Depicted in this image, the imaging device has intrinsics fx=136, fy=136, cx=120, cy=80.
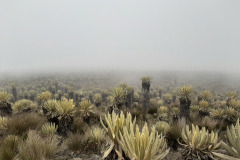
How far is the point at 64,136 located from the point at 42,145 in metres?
2.67

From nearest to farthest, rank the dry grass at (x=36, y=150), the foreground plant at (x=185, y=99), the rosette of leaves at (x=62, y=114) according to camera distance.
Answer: the dry grass at (x=36, y=150) < the rosette of leaves at (x=62, y=114) < the foreground plant at (x=185, y=99)

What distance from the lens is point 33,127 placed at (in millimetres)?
6363

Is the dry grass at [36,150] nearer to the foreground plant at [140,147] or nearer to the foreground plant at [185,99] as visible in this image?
the foreground plant at [140,147]

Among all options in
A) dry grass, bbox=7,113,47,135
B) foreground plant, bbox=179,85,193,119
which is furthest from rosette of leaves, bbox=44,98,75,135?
foreground plant, bbox=179,85,193,119

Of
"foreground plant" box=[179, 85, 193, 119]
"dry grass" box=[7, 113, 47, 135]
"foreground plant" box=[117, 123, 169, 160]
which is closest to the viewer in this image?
"foreground plant" box=[117, 123, 169, 160]

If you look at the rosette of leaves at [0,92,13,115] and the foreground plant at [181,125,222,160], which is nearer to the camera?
the foreground plant at [181,125,222,160]

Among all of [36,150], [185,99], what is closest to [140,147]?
[36,150]

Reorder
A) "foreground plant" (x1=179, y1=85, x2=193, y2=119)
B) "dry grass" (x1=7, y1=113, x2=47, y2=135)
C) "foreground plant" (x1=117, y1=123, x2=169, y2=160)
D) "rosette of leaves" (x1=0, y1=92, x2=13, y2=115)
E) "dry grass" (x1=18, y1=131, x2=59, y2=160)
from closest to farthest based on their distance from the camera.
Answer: "foreground plant" (x1=117, y1=123, x2=169, y2=160) → "dry grass" (x1=18, y1=131, x2=59, y2=160) → "dry grass" (x1=7, y1=113, x2=47, y2=135) → "rosette of leaves" (x1=0, y1=92, x2=13, y2=115) → "foreground plant" (x1=179, y1=85, x2=193, y2=119)

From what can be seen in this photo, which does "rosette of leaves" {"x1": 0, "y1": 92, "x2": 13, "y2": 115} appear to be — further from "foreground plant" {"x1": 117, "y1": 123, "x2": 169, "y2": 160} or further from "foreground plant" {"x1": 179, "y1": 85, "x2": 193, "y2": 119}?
"foreground plant" {"x1": 179, "y1": 85, "x2": 193, "y2": 119}

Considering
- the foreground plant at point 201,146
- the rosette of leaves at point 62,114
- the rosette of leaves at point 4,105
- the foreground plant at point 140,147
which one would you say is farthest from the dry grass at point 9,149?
the rosette of leaves at point 4,105

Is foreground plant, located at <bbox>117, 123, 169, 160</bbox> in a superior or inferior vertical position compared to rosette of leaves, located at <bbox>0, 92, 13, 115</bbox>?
superior

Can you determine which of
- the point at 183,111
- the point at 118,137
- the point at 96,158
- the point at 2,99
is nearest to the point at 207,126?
the point at 183,111

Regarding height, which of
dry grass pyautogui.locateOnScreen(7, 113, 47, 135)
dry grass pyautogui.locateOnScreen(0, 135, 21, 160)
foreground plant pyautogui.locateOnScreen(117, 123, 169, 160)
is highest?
foreground plant pyautogui.locateOnScreen(117, 123, 169, 160)

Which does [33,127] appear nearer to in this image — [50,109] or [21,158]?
[50,109]
